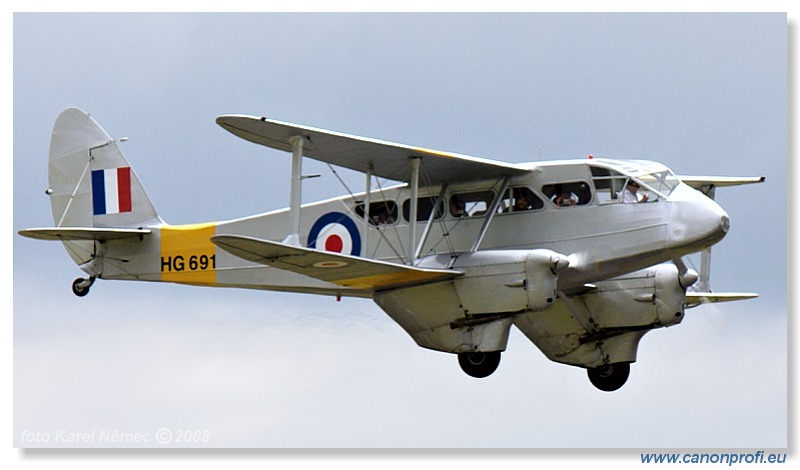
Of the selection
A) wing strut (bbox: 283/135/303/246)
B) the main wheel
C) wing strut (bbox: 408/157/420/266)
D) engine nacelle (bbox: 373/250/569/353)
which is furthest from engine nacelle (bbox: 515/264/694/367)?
the main wheel

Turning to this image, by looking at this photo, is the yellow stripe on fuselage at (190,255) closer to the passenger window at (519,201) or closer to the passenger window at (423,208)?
the passenger window at (423,208)

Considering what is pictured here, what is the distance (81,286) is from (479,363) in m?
7.36

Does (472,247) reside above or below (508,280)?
above

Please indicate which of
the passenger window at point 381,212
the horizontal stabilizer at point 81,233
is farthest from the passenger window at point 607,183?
the horizontal stabilizer at point 81,233

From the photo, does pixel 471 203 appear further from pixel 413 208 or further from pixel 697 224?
pixel 697 224

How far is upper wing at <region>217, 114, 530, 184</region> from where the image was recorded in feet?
76.6

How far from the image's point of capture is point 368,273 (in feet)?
78.3

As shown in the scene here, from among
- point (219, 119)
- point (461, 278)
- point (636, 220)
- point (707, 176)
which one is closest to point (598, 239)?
point (636, 220)

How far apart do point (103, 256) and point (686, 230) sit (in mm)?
10291

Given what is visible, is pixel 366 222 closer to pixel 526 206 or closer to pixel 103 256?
pixel 526 206

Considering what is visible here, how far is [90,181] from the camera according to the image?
28.5 m

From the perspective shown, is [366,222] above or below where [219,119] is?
below

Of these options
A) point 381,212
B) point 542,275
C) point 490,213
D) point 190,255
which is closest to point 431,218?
point 490,213

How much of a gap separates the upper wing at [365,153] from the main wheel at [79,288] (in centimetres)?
539
